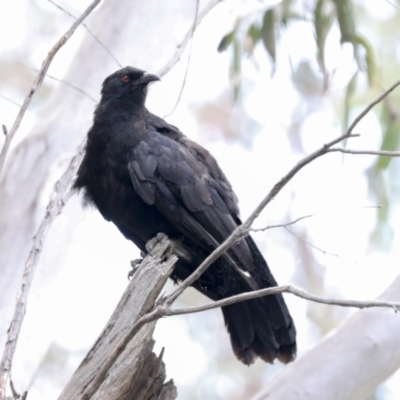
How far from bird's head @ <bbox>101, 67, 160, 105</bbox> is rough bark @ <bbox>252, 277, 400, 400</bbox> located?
2109mm

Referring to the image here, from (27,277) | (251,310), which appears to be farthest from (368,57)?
(27,277)

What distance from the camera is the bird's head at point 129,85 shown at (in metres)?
4.68

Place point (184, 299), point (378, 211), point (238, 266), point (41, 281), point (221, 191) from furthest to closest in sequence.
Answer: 1. point (184, 299)
2. point (378, 211)
3. point (41, 281)
4. point (221, 191)
5. point (238, 266)

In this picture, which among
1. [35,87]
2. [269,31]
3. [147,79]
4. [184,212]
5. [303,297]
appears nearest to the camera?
[303,297]

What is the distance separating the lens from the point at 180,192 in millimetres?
4105

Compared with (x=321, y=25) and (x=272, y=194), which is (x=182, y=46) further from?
(x=272, y=194)

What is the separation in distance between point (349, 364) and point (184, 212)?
140 cm

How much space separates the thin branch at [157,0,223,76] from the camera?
16.1 ft

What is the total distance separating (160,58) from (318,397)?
3273 mm

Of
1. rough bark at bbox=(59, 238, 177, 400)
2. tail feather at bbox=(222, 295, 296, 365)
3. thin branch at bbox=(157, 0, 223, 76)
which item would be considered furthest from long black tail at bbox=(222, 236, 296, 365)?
thin branch at bbox=(157, 0, 223, 76)

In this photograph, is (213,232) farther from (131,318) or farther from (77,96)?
(77,96)

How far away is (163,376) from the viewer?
2.75 meters

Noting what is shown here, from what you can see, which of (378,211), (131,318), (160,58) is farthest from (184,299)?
(131,318)

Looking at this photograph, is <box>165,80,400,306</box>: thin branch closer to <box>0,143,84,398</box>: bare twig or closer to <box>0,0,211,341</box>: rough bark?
<box>0,143,84,398</box>: bare twig
